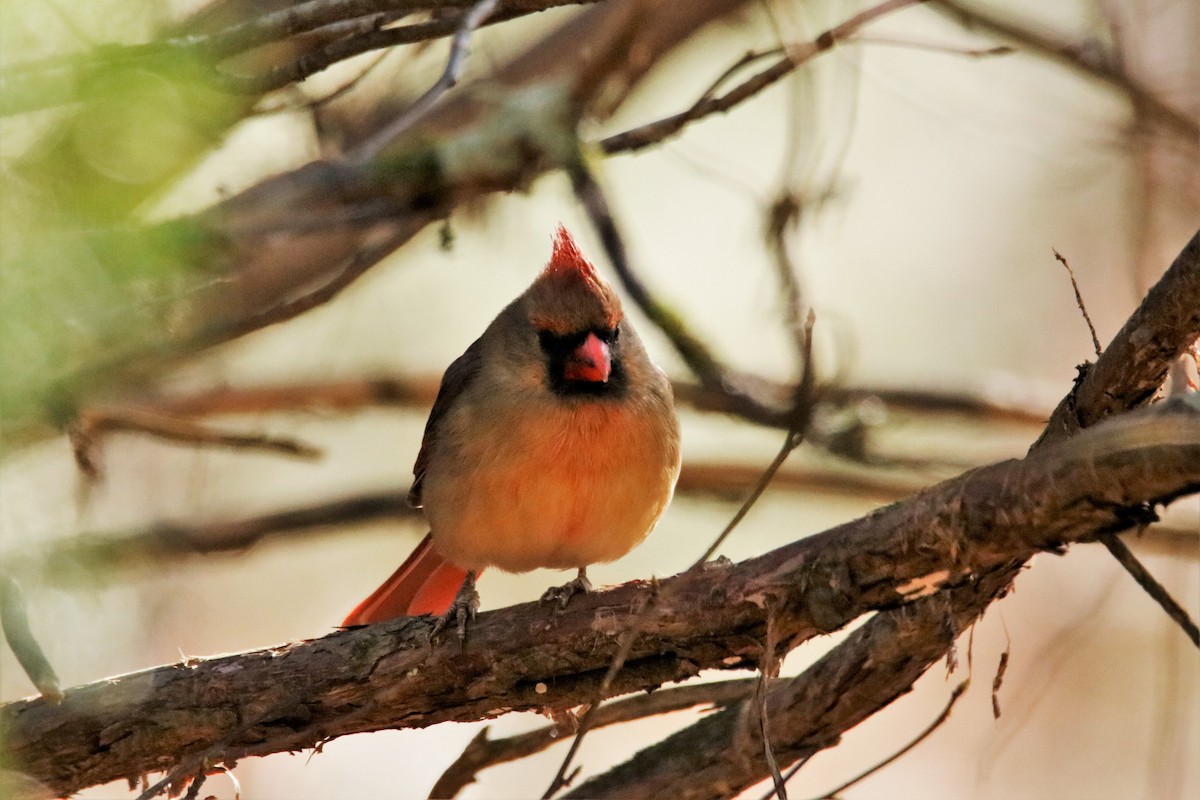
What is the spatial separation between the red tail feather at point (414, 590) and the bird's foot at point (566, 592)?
0.92 metres

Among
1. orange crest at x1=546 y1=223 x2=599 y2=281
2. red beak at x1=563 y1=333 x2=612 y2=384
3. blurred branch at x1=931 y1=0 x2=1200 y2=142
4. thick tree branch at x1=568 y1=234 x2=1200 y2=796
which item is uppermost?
blurred branch at x1=931 y1=0 x2=1200 y2=142

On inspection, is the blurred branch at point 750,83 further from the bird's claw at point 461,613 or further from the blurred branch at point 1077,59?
the bird's claw at point 461,613

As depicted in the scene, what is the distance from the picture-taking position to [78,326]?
1329 millimetres

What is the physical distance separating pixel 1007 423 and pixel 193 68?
3.72 m

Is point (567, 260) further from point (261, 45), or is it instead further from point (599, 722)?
point (261, 45)

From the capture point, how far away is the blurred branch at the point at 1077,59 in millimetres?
4184

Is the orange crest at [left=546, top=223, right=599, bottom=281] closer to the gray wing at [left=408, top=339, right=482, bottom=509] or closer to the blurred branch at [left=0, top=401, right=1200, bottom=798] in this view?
the gray wing at [left=408, top=339, right=482, bottom=509]

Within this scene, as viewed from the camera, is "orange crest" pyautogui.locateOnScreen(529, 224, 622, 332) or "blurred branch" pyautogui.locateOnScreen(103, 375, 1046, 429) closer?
"orange crest" pyautogui.locateOnScreen(529, 224, 622, 332)

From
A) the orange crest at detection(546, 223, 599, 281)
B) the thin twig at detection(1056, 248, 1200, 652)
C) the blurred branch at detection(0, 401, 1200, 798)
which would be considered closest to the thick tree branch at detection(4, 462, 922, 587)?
the orange crest at detection(546, 223, 599, 281)

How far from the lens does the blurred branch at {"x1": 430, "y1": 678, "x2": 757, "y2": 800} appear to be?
9.84 ft

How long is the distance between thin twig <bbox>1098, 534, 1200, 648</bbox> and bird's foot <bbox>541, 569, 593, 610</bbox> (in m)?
1.17

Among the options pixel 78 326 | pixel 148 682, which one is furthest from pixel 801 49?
pixel 78 326

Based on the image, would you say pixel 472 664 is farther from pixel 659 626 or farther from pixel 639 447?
pixel 639 447

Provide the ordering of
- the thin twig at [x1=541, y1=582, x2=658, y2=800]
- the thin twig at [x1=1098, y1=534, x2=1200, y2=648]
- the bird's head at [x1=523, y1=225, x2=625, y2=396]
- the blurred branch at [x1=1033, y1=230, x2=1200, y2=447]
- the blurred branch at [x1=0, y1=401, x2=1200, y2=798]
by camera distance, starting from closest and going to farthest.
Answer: the thin twig at [x1=1098, y1=534, x2=1200, y2=648] < the blurred branch at [x1=1033, y1=230, x2=1200, y2=447] < the blurred branch at [x1=0, y1=401, x2=1200, y2=798] < the thin twig at [x1=541, y1=582, x2=658, y2=800] < the bird's head at [x1=523, y1=225, x2=625, y2=396]
